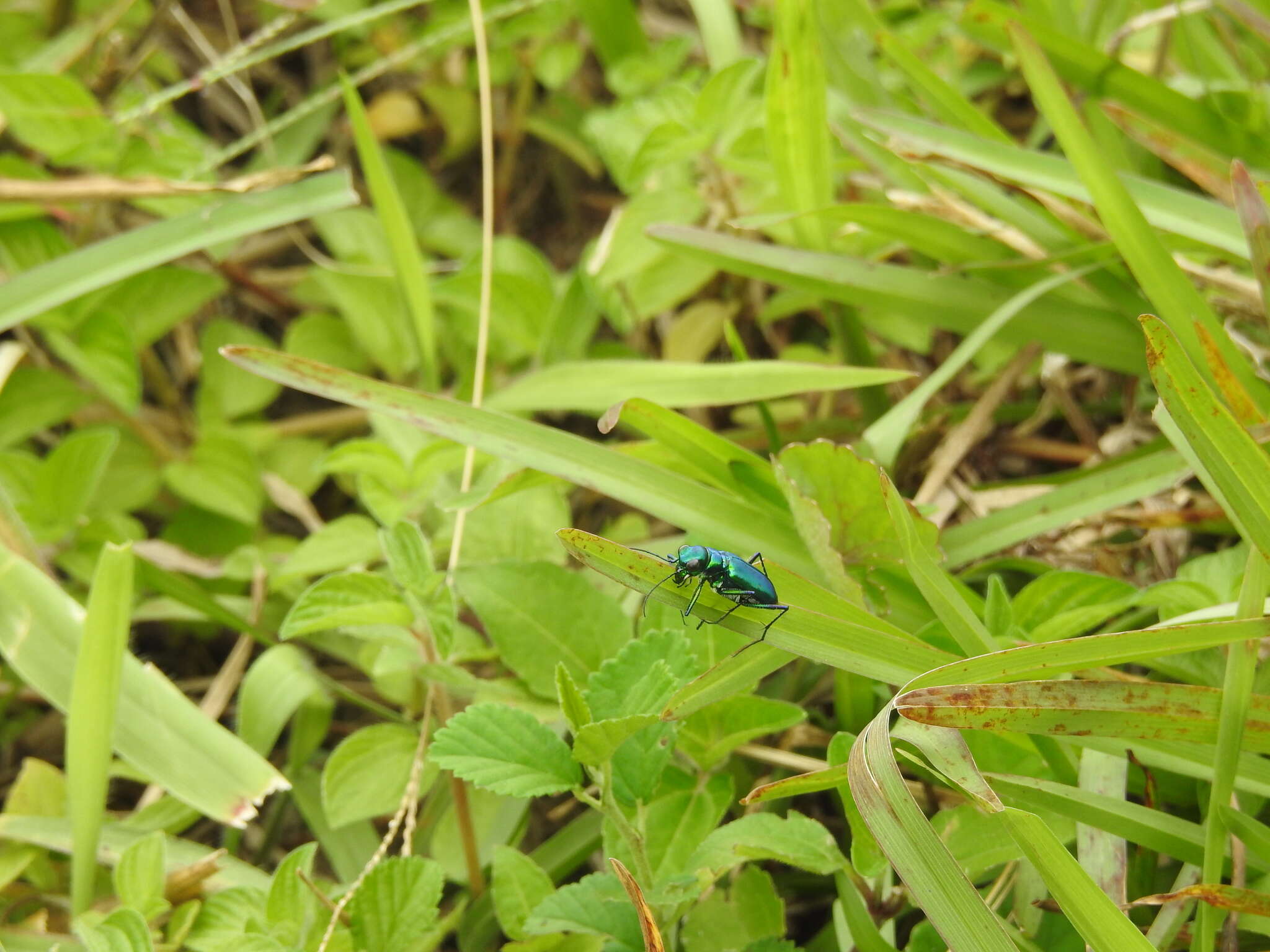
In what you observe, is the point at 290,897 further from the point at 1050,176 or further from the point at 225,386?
the point at 1050,176

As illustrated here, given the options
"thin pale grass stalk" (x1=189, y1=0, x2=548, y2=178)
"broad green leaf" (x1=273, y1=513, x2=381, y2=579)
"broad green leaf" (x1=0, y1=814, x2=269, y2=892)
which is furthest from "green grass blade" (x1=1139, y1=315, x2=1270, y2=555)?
"thin pale grass stalk" (x1=189, y1=0, x2=548, y2=178)

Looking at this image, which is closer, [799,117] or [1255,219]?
[1255,219]

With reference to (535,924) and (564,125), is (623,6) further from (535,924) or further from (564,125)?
(535,924)

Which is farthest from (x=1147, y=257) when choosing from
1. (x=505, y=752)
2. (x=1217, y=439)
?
(x=505, y=752)

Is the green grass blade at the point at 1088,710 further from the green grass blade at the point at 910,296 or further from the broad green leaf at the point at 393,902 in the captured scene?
the green grass blade at the point at 910,296

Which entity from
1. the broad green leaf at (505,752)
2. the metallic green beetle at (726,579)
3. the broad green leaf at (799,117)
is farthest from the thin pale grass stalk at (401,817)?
the broad green leaf at (799,117)

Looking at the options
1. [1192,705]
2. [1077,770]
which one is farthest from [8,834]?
[1192,705]

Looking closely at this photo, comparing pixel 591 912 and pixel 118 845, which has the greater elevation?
pixel 591 912
